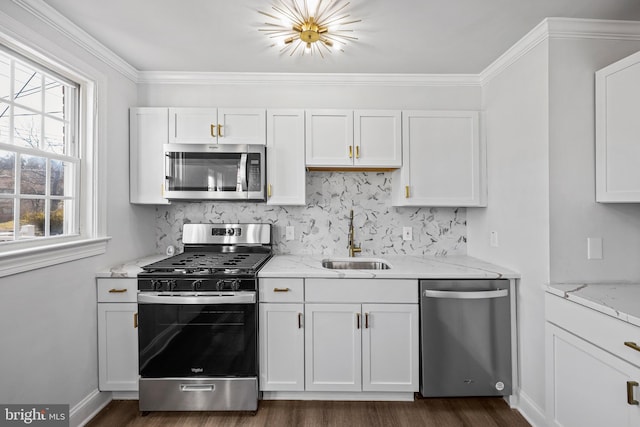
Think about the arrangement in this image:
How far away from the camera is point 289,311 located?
7.27 ft

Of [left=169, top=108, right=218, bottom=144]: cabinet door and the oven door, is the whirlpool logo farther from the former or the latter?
[left=169, top=108, right=218, bottom=144]: cabinet door

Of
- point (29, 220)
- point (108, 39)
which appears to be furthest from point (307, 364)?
point (108, 39)

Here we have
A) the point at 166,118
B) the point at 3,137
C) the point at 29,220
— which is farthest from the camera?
the point at 166,118

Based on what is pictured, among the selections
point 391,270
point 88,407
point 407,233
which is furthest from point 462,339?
point 88,407

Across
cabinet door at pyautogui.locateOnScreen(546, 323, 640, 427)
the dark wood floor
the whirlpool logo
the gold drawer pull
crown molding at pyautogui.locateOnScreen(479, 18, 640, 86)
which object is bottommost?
the dark wood floor

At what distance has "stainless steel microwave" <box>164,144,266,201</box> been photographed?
2514mm

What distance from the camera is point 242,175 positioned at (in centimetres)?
253

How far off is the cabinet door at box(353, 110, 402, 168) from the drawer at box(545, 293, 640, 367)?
138cm

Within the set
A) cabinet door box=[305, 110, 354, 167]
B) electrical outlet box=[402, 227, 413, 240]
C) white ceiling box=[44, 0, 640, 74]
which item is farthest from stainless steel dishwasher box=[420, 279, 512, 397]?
white ceiling box=[44, 0, 640, 74]

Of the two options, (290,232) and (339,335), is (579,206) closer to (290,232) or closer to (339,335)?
(339,335)

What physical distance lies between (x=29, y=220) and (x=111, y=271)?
558 mm

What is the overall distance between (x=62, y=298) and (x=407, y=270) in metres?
2.12

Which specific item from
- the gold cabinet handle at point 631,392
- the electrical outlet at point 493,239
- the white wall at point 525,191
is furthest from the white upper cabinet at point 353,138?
the gold cabinet handle at point 631,392

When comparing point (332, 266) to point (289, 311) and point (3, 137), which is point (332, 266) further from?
point (3, 137)
